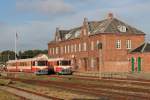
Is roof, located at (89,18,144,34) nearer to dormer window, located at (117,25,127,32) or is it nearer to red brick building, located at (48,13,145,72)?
red brick building, located at (48,13,145,72)

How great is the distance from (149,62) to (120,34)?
18245 millimetres

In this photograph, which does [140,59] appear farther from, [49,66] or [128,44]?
[128,44]

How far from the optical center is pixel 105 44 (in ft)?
286

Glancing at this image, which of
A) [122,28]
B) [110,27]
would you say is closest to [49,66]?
[110,27]

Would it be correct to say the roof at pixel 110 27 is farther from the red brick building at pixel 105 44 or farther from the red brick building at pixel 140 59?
the red brick building at pixel 140 59

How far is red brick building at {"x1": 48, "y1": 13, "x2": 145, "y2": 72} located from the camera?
3381 inches

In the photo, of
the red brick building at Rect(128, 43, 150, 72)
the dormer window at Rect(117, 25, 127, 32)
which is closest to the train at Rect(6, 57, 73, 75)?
the red brick building at Rect(128, 43, 150, 72)

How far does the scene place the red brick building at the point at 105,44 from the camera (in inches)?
3381

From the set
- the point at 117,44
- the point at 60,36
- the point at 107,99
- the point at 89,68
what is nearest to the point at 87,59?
the point at 89,68

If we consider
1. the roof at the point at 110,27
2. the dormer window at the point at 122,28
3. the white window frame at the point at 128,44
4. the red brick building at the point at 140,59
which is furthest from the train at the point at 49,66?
the white window frame at the point at 128,44

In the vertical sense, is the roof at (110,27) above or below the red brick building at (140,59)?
above

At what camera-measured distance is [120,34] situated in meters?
88.2

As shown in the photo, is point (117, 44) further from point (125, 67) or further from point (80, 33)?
point (80, 33)

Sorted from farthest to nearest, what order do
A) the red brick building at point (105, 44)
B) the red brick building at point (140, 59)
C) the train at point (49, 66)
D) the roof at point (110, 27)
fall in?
the roof at point (110, 27) → the red brick building at point (105, 44) → the red brick building at point (140, 59) → the train at point (49, 66)
